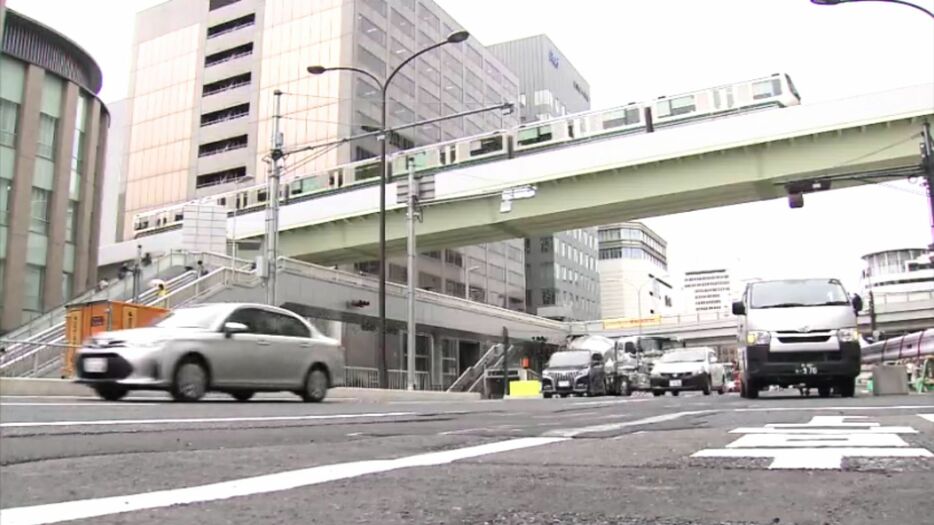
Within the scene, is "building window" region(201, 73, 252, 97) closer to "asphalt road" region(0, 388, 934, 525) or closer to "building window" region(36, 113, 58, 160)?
"building window" region(36, 113, 58, 160)

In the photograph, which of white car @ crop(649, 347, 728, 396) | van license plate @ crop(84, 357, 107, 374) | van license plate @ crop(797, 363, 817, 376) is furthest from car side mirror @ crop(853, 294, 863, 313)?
white car @ crop(649, 347, 728, 396)

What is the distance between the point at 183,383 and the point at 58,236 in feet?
97.0

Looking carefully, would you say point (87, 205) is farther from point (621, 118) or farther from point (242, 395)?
point (242, 395)

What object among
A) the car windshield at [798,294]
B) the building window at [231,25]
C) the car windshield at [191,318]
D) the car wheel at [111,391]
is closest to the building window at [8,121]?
the car wheel at [111,391]

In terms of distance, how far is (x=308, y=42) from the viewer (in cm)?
6756

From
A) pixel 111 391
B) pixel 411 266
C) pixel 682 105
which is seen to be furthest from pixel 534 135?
pixel 111 391

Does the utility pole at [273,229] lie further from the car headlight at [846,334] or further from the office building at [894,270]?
the office building at [894,270]

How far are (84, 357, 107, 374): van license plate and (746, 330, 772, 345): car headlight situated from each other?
1070 centimetres

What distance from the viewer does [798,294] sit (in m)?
14.3

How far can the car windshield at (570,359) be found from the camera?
1180 inches

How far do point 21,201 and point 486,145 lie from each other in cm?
2057

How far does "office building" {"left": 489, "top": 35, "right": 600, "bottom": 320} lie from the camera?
4237 inches

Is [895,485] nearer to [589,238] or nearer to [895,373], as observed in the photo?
[895,373]

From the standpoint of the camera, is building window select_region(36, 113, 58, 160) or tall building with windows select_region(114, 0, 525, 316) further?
tall building with windows select_region(114, 0, 525, 316)
